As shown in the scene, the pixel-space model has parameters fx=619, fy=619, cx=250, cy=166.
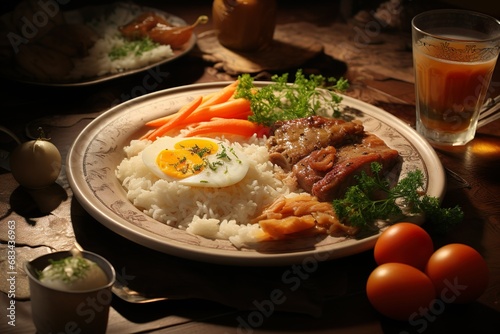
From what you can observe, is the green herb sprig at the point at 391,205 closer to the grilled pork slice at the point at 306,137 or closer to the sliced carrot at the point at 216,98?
the grilled pork slice at the point at 306,137

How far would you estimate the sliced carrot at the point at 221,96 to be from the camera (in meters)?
4.11

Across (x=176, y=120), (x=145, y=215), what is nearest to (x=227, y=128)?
(x=176, y=120)

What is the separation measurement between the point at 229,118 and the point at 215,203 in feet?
3.21

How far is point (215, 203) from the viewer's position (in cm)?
317

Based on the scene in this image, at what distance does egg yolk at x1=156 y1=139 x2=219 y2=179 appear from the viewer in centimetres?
329

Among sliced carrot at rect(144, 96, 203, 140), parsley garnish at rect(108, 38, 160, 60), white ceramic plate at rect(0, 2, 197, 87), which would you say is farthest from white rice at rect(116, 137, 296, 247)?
parsley garnish at rect(108, 38, 160, 60)

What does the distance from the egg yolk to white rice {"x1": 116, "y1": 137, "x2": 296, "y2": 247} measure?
3.6 inches

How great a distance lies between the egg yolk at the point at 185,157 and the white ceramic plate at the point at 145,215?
28 cm

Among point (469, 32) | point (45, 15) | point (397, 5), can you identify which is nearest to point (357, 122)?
point (469, 32)

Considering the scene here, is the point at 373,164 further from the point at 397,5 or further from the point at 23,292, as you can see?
the point at 397,5

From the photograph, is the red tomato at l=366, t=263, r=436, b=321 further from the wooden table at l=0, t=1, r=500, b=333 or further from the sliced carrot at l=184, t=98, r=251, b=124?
the sliced carrot at l=184, t=98, r=251, b=124

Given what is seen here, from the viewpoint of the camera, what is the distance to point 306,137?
368 cm

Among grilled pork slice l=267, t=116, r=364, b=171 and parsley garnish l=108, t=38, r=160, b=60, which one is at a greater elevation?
parsley garnish l=108, t=38, r=160, b=60

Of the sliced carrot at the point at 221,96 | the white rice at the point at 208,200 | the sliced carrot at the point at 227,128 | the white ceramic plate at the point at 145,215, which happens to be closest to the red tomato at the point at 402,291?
the white ceramic plate at the point at 145,215
